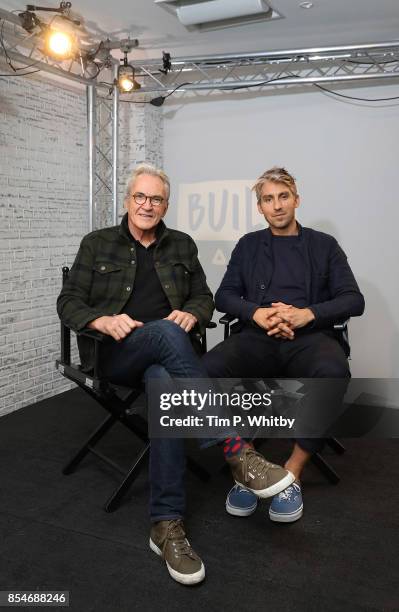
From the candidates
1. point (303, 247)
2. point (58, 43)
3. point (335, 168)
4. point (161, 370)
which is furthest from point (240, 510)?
point (58, 43)

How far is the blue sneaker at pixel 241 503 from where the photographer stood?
2.53m

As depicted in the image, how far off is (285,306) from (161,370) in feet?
2.56

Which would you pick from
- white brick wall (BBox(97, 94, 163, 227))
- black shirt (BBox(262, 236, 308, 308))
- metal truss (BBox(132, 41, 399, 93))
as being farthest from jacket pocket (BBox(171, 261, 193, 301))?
white brick wall (BBox(97, 94, 163, 227))

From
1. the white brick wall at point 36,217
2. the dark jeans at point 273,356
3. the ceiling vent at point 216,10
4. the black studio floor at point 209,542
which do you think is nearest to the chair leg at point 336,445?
the black studio floor at point 209,542

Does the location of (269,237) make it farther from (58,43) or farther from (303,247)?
(58,43)

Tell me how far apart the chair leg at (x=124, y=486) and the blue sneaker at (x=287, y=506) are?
1.92 ft

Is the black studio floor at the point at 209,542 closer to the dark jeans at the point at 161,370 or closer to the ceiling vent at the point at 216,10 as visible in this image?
the dark jeans at the point at 161,370

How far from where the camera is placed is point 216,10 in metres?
3.57

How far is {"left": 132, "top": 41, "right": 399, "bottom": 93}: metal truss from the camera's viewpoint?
13.1 feet

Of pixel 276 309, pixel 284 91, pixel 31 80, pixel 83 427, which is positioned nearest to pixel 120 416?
pixel 276 309

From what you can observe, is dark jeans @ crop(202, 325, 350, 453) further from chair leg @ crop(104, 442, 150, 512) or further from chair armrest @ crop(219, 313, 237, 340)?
chair leg @ crop(104, 442, 150, 512)

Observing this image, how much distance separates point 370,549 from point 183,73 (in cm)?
391

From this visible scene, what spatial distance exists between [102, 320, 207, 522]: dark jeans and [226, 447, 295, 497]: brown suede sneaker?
247 mm

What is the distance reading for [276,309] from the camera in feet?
9.17
